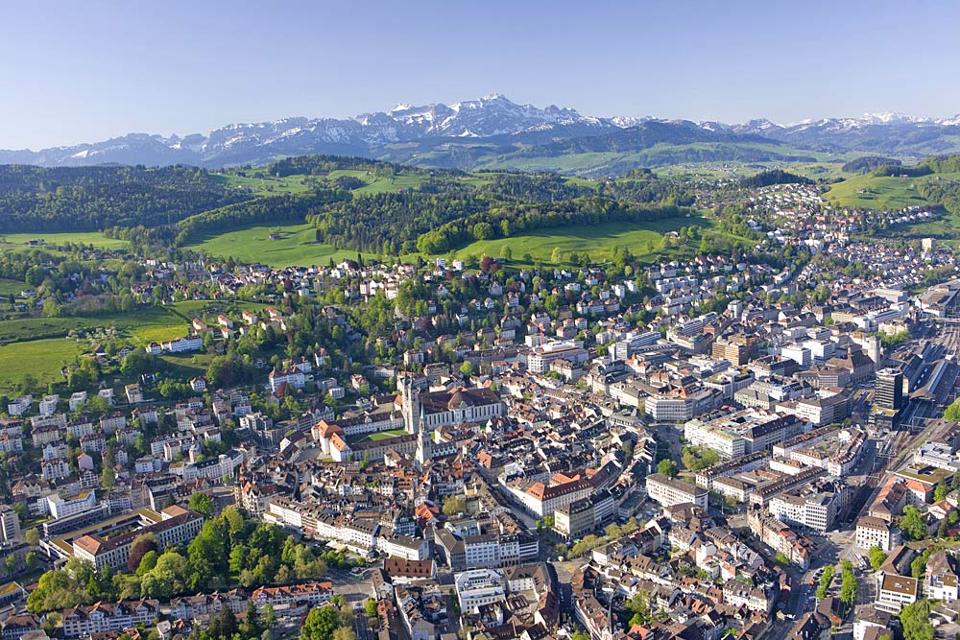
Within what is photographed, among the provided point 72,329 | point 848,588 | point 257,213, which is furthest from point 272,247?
point 848,588

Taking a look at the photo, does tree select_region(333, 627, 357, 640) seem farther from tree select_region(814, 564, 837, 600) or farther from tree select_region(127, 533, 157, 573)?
tree select_region(814, 564, 837, 600)

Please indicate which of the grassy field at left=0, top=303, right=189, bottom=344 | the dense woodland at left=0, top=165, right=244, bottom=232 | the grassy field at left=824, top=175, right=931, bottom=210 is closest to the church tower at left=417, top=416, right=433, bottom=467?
the grassy field at left=0, top=303, right=189, bottom=344

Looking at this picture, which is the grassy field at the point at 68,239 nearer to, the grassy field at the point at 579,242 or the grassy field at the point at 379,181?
the grassy field at the point at 379,181

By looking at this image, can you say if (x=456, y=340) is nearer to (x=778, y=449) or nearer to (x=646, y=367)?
(x=646, y=367)

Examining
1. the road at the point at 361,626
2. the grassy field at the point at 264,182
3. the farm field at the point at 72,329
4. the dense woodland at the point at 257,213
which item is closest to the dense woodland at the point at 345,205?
the dense woodland at the point at 257,213

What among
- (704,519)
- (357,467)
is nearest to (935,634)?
(704,519)

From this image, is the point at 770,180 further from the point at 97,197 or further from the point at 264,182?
the point at 97,197
